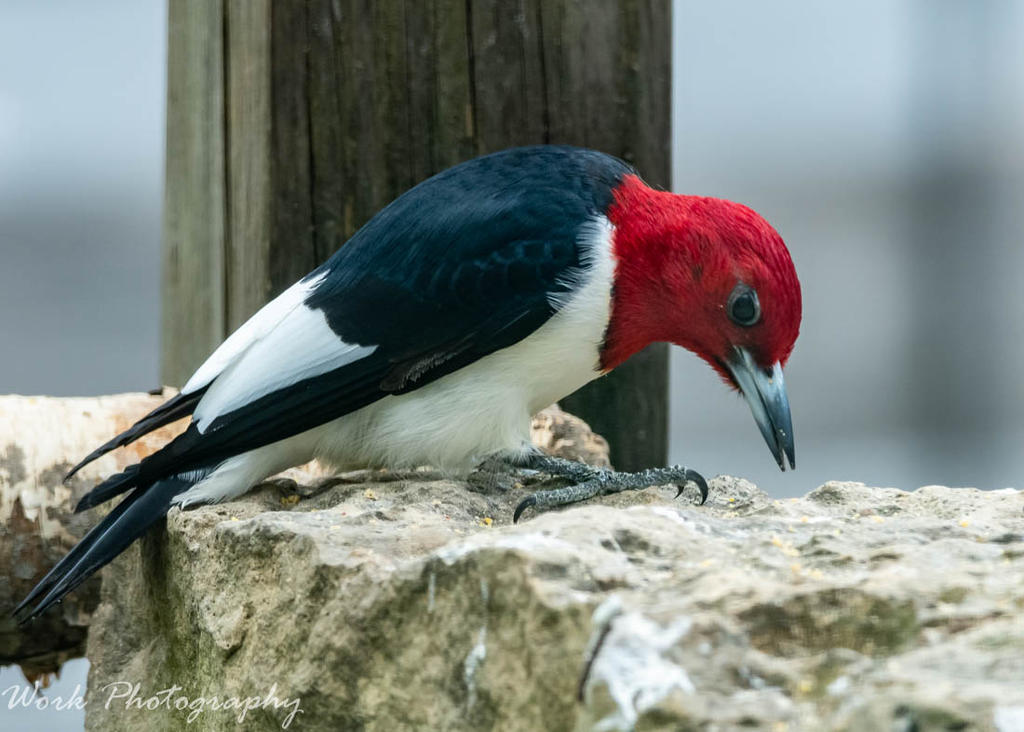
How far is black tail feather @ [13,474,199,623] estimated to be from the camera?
2.67 metres

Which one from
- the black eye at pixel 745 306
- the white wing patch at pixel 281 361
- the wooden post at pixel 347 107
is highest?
the wooden post at pixel 347 107

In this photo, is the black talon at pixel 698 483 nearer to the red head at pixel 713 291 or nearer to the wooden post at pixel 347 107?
the red head at pixel 713 291

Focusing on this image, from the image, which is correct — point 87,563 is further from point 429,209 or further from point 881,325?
point 881,325

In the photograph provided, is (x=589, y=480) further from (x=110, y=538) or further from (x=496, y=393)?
(x=110, y=538)


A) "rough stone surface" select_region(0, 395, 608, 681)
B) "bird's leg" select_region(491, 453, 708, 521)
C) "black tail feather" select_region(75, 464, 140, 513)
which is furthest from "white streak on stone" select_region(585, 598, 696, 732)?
"rough stone surface" select_region(0, 395, 608, 681)

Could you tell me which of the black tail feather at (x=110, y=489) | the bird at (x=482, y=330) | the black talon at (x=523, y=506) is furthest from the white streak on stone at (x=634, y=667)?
the black tail feather at (x=110, y=489)

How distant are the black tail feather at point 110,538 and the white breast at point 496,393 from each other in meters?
0.39

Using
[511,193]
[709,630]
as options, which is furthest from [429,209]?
[709,630]

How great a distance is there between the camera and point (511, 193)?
302 cm

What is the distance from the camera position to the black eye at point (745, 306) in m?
2.89

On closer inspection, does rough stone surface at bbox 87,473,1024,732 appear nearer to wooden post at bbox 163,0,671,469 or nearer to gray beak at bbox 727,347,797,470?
gray beak at bbox 727,347,797,470

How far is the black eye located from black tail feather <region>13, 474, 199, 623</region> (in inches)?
50.8

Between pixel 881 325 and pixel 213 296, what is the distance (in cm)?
474

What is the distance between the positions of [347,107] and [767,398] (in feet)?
4.29
